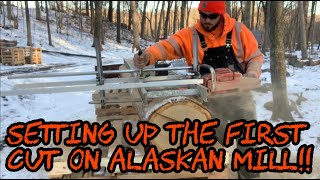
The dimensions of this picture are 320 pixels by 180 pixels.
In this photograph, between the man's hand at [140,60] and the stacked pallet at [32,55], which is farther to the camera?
the stacked pallet at [32,55]

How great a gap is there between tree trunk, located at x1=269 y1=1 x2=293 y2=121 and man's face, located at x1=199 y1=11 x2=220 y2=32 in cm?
528

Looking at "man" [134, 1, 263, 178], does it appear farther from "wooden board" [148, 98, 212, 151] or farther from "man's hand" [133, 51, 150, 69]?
"wooden board" [148, 98, 212, 151]

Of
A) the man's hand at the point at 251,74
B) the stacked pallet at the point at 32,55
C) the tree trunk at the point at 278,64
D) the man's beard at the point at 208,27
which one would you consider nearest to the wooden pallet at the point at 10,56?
the stacked pallet at the point at 32,55

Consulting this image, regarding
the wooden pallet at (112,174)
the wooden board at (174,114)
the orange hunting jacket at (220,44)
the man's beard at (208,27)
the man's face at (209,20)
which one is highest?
the man's face at (209,20)

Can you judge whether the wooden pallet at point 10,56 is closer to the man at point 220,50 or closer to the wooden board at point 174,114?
the man at point 220,50

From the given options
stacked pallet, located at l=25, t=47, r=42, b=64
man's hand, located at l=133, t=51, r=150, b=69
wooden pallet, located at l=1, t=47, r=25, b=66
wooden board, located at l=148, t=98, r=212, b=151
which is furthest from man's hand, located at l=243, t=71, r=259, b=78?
stacked pallet, located at l=25, t=47, r=42, b=64

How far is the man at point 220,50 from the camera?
134 inches

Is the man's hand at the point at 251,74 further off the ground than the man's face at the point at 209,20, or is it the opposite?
the man's face at the point at 209,20

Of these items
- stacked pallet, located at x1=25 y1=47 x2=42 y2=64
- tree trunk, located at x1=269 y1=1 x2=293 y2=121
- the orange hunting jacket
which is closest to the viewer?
the orange hunting jacket

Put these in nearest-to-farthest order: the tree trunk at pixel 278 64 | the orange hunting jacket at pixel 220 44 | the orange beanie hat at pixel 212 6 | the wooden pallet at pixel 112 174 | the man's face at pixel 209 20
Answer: the wooden pallet at pixel 112 174
the orange beanie hat at pixel 212 6
the man's face at pixel 209 20
the orange hunting jacket at pixel 220 44
the tree trunk at pixel 278 64

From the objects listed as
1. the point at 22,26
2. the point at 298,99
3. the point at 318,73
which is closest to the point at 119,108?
the point at 298,99

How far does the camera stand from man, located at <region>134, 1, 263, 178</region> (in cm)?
339

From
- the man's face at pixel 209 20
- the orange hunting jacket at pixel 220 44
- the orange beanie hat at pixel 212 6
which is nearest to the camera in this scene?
the orange beanie hat at pixel 212 6

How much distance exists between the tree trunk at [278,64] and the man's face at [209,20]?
17.3ft
